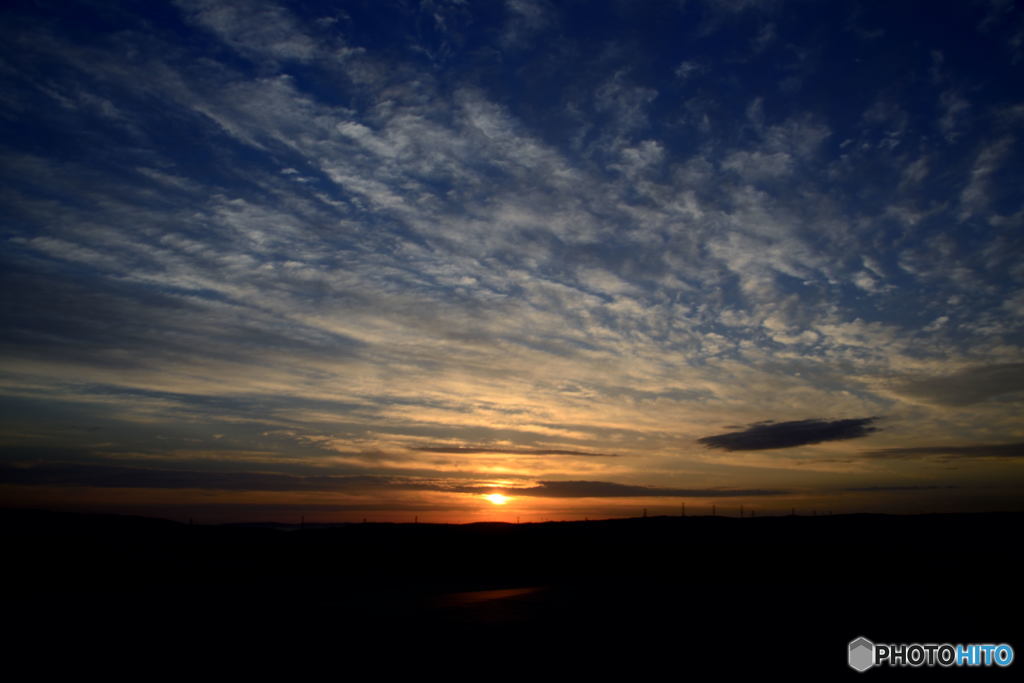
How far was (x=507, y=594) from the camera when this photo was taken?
91.9 feet

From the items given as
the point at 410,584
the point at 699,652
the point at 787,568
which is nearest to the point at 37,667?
the point at 699,652

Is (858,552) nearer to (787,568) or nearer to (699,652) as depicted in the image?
(787,568)

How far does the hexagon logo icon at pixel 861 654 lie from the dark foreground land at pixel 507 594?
351 millimetres

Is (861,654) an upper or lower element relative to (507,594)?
upper

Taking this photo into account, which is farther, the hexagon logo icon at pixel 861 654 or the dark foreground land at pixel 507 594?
the dark foreground land at pixel 507 594

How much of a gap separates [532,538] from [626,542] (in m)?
8.69

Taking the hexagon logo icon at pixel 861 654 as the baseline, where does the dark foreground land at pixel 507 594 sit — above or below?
below

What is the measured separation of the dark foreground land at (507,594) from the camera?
15289 millimetres

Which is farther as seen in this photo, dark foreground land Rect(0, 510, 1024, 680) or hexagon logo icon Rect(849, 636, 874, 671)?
dark foreground land Rect(0, 510, 1024, 680)

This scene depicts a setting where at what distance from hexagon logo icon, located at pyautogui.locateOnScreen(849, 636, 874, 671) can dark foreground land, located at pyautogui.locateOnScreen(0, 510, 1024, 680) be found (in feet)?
1.15

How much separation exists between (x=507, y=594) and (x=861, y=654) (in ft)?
52.8

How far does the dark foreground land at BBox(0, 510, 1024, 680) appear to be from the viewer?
15289 mm

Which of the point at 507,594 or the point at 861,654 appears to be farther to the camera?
the point at 507,594

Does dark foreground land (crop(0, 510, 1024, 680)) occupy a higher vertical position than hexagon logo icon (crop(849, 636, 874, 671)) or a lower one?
lower
